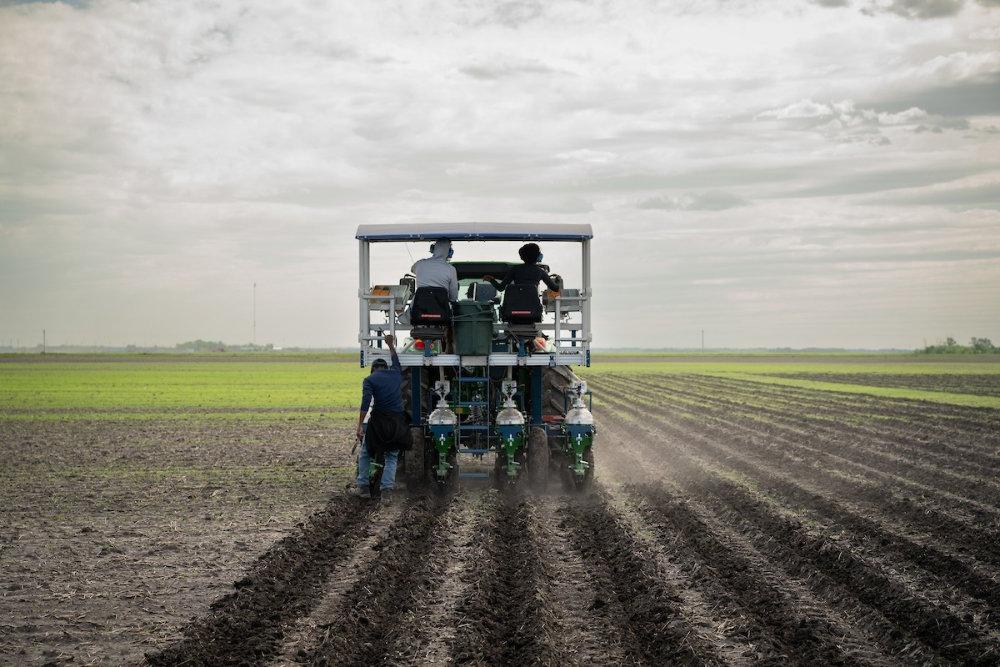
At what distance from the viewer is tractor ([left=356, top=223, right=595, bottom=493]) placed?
1300 centimetres

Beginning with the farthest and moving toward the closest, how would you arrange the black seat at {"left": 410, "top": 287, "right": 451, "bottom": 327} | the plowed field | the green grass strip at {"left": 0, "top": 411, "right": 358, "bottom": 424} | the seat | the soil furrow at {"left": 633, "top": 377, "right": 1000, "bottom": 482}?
the green grass strip at {"left": 0, "top": 411, "right": 358, "bottom": 424}
the soil furrow at {"left": 633, "top": 377, "right": 1000, "bottom": 482}
the seat
the black seat at {"left": 410, "top": 287, "right": 451, "bottom": 327}
the plowed field

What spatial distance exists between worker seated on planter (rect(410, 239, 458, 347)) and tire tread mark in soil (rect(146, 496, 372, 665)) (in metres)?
3.00

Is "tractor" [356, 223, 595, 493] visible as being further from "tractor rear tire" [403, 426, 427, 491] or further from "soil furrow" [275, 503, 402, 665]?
"soil furrow" [275, 503, 402, 665]

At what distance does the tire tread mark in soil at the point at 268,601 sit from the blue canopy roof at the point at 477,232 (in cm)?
428

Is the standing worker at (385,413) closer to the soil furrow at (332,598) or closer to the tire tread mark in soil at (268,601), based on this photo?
the soil furrow at (332,598)

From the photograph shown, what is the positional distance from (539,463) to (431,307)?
8.60 feet

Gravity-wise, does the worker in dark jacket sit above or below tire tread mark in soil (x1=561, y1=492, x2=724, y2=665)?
above

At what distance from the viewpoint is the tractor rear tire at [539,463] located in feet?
43.3

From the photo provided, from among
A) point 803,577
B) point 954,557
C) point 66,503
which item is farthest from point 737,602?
point 66,503

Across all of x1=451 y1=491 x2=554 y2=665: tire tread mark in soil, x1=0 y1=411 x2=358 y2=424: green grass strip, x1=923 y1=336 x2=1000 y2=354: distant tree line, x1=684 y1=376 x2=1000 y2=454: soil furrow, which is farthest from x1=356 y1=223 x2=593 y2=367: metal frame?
x1=923 y1=336 x2=1000 y2=354: distant tree line

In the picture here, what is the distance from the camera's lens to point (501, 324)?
13.6 metres

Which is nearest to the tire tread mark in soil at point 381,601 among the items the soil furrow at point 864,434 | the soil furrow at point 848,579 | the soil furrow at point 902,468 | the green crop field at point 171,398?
the soil furrow at point 848,579

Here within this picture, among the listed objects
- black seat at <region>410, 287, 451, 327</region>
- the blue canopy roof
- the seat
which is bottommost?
black seat at <region>410, 287, 451, 327</region>

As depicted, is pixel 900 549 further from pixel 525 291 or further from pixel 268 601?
pixel 268 601
